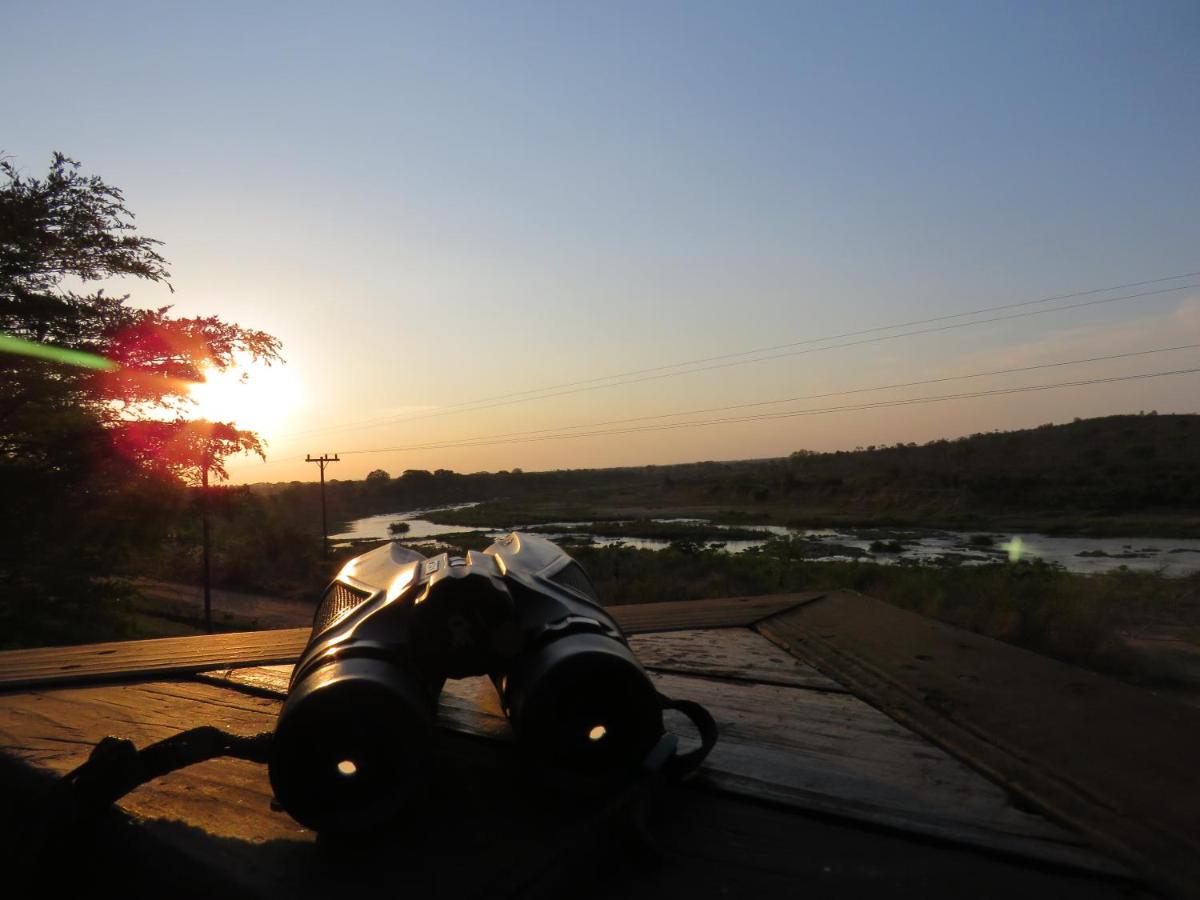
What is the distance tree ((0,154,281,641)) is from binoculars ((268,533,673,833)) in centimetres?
1192

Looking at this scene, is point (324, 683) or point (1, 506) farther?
point (1, 506)

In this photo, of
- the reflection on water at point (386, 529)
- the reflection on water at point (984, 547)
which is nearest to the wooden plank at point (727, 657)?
the reflection on water at point (984, 547)

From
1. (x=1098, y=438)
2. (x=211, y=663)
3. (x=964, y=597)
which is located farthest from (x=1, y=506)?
(x=1098, y=438)

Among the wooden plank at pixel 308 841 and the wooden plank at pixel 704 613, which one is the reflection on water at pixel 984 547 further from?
the wooden plank at pixel 308 841

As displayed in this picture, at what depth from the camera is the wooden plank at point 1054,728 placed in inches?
64.8

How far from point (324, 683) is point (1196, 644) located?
44.3 feet

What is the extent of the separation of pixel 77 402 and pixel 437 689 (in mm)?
12791

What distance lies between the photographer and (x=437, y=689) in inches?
67.4

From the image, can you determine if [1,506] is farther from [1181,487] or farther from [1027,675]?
[1181,487]

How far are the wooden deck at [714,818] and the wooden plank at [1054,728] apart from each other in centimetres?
1

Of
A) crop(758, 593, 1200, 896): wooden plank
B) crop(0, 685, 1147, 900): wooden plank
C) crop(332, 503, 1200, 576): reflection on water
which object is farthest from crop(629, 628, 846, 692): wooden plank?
crop(332, 503, 1200, 576): reflection on water

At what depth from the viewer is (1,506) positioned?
1111 cm

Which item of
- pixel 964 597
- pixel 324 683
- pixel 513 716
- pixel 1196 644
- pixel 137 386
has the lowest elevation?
pixel 1196 644

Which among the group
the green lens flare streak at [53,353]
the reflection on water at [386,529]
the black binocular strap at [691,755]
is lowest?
the reflection on water at [386,529]
